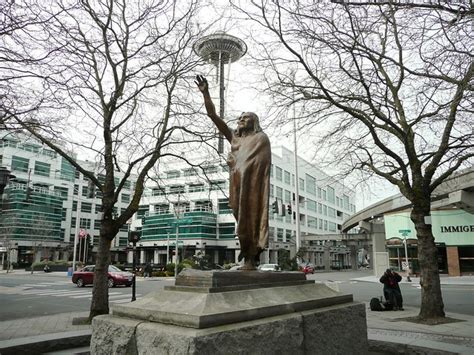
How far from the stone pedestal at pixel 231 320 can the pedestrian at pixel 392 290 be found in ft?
30.5

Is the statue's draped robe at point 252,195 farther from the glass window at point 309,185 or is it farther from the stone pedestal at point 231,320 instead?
the glass window at point 309,185

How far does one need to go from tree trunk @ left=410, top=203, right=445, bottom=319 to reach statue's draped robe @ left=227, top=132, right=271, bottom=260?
794 centimetres

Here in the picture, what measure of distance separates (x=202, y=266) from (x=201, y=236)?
176 ft

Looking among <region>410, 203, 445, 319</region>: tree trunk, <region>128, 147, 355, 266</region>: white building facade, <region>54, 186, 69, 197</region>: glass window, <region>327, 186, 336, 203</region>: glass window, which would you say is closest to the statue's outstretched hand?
<region>410, 203, 445, 319</region>: tree trunk

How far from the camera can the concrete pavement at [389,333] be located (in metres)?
5.70

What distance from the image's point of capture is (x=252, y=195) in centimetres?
523

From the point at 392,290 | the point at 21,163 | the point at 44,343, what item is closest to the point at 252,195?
the point at 44,343

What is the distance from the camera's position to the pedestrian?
44.7ft

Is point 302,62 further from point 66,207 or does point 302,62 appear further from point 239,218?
point 66,207

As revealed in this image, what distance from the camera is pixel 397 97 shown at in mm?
11891

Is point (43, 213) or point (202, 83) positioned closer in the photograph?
point (202, 83)

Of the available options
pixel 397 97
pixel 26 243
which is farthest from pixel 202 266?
pixel 26 243

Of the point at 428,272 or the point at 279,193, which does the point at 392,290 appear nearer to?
the point at 428,272

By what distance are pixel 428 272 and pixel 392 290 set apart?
3141 millimetres
